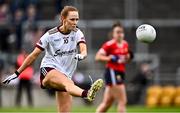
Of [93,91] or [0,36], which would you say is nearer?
[93,91]

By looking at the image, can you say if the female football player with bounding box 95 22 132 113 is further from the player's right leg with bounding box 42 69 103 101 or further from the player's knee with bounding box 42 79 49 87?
the player's right leg with bounding box 42 69 103 101

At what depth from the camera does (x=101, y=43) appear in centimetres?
2605

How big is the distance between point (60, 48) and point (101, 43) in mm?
13600

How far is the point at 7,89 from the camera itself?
85.3 feet

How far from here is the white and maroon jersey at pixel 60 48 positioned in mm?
12461

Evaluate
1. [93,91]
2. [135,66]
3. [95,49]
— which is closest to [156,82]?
[135,66]

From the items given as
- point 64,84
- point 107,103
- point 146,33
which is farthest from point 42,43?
point 107,103

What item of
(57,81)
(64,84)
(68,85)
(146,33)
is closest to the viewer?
(68,85)

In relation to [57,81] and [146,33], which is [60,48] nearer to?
[57,81]

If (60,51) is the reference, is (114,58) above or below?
below

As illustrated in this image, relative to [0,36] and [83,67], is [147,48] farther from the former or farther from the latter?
[0,36]

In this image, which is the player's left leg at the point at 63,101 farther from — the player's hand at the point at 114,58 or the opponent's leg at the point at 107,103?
the player's hand at the point at 114,58

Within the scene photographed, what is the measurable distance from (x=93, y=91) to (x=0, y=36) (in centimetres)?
1465

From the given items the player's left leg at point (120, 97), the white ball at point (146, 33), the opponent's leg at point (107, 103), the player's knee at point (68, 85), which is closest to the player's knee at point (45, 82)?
the player's knee at point (68, 85)
